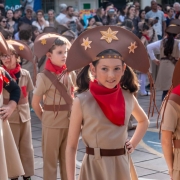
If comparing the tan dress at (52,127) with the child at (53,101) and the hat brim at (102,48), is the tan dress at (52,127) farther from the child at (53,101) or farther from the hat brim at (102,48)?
the hat brim at (102,48)

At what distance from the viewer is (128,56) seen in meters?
3.94

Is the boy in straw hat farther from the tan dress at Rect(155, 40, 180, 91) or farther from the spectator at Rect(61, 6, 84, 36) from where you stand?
the spectator at Rect(61, 6, 84, 36)

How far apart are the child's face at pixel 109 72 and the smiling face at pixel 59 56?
2146 mm

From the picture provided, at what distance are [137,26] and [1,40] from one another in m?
12.3

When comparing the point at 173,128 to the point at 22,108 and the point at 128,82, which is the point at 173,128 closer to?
the point at 128,82

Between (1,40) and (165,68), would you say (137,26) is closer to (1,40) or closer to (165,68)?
(165,68)

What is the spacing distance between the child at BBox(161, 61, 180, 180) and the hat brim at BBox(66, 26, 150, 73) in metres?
0.31

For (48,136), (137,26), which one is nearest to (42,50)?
(48,136)

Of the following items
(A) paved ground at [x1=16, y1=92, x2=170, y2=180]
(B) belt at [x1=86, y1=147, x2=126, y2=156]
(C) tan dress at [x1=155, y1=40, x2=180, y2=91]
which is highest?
(B) belt at [x1=86, y1=147, x2=126, y2=156]

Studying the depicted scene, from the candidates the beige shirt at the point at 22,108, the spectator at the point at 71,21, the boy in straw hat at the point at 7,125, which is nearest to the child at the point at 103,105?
the boy in straw hat at the point at 7,125

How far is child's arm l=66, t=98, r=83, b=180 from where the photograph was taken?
12.3 feet

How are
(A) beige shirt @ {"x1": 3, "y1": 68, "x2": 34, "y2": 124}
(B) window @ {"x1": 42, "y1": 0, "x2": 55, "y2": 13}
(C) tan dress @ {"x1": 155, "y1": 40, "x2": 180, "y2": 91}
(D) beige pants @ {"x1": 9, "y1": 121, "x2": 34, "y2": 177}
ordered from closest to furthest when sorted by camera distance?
(A) beige shirt @ {"x1": 3, "y1": 68, "x2": 34, "y2": 124} → (D) beige pants @ {"x1": 9, "y1": 121, "x2": 34, "y2": 177} → (C) tan dress @ {"x1": 155, "y1": 40, "x2": 180, "y2": 91} → (B) window @ {"x1": 42, "y1": 0, "x2": 55, "y2": 13}

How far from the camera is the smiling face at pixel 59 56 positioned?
6.02m

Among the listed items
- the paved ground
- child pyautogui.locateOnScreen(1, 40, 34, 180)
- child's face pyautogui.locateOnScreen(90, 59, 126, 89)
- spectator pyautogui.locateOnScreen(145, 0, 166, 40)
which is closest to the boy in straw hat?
child pyautogui.locateOnScreen(1, 40, 34, 180)
